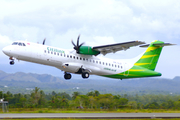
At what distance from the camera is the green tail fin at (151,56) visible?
2584cm

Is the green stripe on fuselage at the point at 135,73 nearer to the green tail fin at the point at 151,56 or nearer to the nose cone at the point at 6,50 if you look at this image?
the green tail fin at the point at 151,56

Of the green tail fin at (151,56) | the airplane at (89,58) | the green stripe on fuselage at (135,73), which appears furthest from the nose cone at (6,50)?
the green tail fin at (151,56)

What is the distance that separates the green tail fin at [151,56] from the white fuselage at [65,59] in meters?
1.61

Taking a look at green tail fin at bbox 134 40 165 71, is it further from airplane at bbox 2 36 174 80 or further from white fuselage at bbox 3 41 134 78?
white fuselage at bbox 3 41 134 78

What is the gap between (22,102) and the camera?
111 ft

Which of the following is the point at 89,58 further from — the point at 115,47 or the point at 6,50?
the point at 6,50

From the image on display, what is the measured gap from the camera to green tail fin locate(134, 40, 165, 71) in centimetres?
2584

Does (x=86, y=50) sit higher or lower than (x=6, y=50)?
higher

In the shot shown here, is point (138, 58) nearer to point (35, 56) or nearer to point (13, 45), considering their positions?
point (35, 56)

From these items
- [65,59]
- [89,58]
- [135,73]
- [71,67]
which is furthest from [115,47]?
[65,59]

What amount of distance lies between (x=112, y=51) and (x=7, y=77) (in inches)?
5085

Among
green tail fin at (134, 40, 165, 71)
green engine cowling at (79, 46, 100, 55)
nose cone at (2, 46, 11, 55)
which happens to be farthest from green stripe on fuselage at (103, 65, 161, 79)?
nose cone at (2, 46, 11, 55)

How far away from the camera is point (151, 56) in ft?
85.8

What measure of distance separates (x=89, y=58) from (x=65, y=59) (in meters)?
2.56
